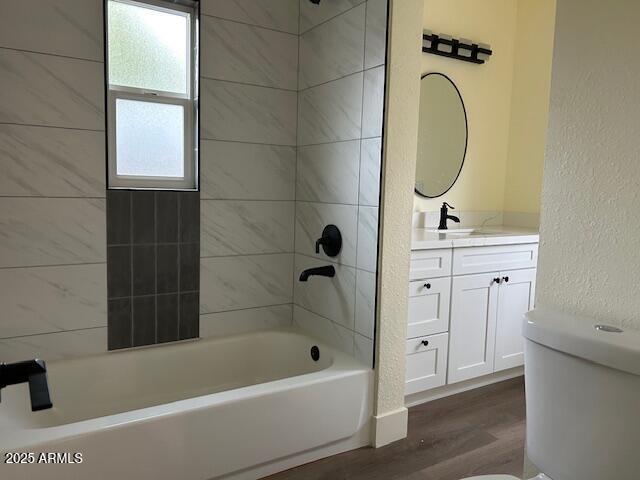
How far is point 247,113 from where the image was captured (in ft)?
8.59

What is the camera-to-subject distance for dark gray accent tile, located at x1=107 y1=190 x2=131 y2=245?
229 centimetres

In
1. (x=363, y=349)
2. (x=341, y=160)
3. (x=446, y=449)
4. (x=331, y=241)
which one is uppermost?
(x=341, y=160)

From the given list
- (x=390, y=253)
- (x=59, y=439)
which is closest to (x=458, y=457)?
(x=390, y=253)

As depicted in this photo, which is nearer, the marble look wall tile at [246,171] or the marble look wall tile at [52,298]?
the marble look wall tile at [52,298]

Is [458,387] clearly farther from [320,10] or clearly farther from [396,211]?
[320,10]

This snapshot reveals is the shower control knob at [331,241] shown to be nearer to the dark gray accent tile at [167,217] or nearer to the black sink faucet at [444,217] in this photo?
the dark gray accent tile at [167,217]

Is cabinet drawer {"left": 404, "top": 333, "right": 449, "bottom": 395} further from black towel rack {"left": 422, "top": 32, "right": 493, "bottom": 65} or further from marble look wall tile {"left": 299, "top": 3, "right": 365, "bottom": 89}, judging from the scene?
black towel rack {"left": 422, "top": 32, "right": 493, "bottom": 65}

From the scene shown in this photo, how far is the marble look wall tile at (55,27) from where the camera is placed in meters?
2.03

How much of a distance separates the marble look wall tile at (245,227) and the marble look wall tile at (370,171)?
619mm

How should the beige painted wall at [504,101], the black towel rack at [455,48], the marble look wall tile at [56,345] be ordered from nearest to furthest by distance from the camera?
the marble look wall tile at [56,345], the black towel rack at [455,48], the beige painted wall at [504,101]

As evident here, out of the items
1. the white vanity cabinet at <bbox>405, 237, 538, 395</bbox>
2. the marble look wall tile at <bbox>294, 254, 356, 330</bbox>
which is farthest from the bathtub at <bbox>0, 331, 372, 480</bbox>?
the white vanity cabinet at <bbox>405, 237, 538, 395</bbox>

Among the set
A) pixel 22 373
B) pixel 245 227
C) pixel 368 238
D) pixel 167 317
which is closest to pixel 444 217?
pixel 368 238

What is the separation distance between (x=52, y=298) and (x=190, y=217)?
2.38 feet

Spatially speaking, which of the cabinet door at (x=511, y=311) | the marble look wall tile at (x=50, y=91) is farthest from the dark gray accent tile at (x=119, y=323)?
the cabinet door at (x=511, y=311)
